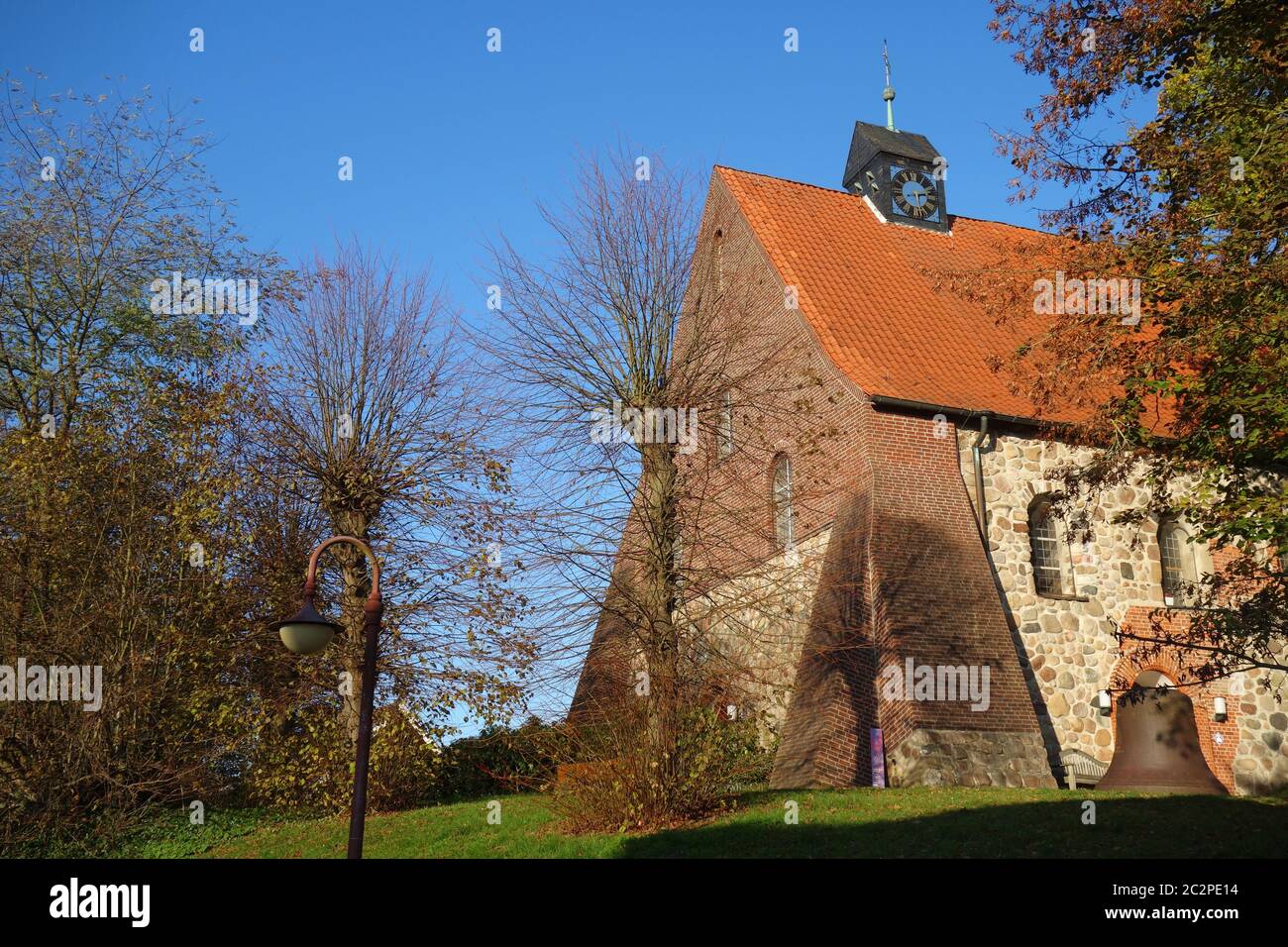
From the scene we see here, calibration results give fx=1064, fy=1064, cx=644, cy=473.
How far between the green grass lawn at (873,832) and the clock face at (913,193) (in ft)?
45.6

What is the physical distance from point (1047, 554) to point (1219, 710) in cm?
379

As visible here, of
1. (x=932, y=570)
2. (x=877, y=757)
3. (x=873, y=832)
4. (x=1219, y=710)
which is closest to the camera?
(x=873, y=832)

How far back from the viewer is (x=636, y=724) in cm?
1086

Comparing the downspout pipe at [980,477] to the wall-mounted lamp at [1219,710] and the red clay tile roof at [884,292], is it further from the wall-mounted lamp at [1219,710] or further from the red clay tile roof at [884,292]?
the wall-mounted lamp at [1219,710]

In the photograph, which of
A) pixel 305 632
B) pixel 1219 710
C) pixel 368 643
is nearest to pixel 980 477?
pixel 1219 710

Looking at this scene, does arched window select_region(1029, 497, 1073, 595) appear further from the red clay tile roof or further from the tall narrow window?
the tall narrow window

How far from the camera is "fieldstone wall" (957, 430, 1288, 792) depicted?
A: 16453 millimetres

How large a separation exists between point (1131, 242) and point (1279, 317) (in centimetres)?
194

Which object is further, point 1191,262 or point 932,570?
point 932,570

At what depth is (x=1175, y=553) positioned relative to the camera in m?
18.9

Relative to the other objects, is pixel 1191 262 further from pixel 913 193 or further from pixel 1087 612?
pixel 913 193
